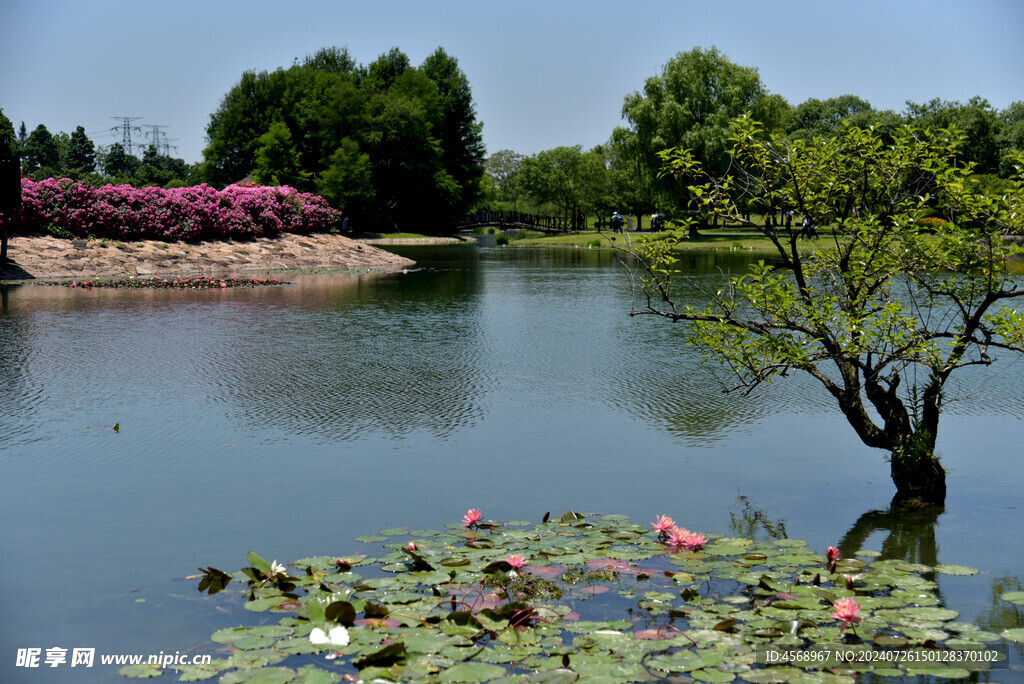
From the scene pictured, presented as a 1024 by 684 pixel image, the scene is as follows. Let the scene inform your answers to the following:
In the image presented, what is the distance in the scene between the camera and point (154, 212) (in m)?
35.9

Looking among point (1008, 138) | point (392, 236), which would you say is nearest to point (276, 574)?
point (392, 236)

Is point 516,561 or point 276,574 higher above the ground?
point 516,561

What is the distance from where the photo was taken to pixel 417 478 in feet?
27.7

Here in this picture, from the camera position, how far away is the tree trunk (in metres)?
7.82

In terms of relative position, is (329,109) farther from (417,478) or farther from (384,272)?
(417,478)

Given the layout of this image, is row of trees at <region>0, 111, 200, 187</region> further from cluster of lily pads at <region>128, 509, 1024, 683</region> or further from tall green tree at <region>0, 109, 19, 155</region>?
cluster of lily pads at <region>128, 509, 1024, 683</region>

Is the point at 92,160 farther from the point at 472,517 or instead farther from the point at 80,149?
the point at 472,517

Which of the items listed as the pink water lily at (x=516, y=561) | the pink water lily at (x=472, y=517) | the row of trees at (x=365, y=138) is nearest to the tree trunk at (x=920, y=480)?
the pink water lily at (x=472, y=517)

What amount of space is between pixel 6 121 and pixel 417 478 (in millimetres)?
26709

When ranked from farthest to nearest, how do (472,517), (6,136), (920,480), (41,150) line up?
(41,150) → (6,136) → (920,480) → (472,517)

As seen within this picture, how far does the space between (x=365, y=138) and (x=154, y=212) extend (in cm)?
3749

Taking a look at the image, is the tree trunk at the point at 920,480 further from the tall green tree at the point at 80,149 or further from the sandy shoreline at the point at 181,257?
the tall green tree at the point at 80,149

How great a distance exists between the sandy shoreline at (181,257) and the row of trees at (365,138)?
86.1ft

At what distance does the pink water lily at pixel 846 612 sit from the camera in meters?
4.96
